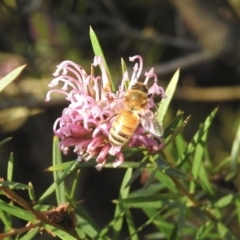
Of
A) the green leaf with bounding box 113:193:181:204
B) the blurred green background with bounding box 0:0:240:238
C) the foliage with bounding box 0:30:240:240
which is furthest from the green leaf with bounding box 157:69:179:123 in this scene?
the blurred green background with bounding box 0:0:240:238

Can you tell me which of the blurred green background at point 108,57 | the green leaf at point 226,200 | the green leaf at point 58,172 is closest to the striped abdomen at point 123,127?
the green leaf at point 58,172

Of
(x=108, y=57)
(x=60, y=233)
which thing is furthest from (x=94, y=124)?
(x=108, y=57)

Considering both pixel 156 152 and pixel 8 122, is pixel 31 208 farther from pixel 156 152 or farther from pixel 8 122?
pixel 8 122

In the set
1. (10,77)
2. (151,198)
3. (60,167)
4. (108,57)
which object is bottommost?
(108,57)

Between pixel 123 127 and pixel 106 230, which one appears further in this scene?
pixel 106 230

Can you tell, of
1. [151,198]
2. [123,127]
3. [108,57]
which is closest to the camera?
[123,127]

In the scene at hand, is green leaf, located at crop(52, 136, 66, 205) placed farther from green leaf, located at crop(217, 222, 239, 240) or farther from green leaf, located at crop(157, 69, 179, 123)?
green leaf, located at crop(217, 222, 239, 240)

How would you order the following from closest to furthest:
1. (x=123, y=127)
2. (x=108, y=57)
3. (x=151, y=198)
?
(x=123, y=127), (x=151, y=198), (x=108, y=57)

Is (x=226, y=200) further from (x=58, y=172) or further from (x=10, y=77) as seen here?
(x=10, y=77)

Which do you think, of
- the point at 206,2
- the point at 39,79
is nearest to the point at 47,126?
the point at 39,79
